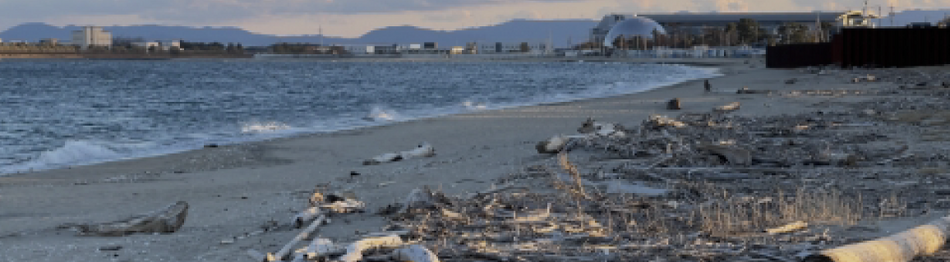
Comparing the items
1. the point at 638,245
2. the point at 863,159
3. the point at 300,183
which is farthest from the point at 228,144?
the point at 638,245

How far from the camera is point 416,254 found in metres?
4.77

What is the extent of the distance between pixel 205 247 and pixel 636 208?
2947 mm

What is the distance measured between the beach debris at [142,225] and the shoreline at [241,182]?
4.4 inches

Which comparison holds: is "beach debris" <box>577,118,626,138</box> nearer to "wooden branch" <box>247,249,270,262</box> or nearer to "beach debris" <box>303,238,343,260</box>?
"wooden branch" <box>247,249,270,262</box>

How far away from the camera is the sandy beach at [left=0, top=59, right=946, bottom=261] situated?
246 inches

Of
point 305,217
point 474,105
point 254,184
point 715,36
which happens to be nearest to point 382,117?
point 474,105

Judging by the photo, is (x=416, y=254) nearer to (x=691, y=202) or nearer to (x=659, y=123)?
(x=691, y=202)

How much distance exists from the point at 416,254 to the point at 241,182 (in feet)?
19.6

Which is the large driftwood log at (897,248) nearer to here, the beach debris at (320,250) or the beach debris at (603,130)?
the beach debris at (320,250)

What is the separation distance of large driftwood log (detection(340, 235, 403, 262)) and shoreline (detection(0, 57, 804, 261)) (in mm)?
901

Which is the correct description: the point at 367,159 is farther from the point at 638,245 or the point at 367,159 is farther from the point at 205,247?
the point at 638,245

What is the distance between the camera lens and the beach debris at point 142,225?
663 cm

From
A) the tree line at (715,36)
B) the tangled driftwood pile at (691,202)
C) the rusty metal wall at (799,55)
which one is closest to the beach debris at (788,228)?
the tangled driftwood pile at (691,202)

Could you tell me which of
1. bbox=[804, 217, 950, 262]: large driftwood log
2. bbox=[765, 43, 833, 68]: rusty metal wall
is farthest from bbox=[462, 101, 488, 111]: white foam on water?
bbox=[804, 217, 950, 262]: large driftwood log
